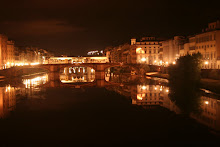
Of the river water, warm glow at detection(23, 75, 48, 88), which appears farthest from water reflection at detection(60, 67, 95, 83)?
the river water

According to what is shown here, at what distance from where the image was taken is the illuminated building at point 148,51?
71125 mm

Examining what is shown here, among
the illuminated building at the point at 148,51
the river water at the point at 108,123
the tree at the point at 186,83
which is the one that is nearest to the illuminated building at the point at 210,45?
the tree at the point at 186,83

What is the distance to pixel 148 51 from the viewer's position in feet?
233

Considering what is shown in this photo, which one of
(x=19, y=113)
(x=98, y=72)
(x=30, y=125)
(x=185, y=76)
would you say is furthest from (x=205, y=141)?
(x=98, y=72)

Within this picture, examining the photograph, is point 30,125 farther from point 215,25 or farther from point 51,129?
point 215,25

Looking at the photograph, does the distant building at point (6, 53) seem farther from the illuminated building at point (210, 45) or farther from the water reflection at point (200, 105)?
the water reflection at point (200, 105)

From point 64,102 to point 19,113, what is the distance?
541 centimetres

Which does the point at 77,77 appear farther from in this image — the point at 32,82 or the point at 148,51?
the point at 148,51

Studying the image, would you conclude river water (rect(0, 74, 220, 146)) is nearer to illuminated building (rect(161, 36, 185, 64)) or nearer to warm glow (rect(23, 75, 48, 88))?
warm glow (rect(23, 75, 48, 88))

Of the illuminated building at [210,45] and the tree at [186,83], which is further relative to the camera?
the illuminated building at [210,45]

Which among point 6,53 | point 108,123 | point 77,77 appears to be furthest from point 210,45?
point 6,53

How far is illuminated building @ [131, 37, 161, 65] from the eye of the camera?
233 ft

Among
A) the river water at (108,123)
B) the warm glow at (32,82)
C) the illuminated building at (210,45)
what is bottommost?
the river water at (108,123)

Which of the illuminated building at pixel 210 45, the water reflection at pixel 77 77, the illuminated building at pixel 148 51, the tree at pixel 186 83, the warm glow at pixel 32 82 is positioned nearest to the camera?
the tree at pixel 186 83
